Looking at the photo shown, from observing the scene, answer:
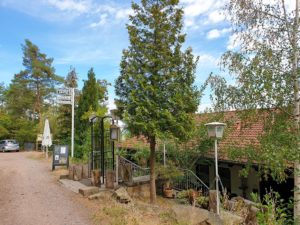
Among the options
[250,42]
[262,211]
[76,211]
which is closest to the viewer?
[262,211]

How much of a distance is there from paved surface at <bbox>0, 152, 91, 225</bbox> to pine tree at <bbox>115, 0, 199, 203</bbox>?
2687 mm

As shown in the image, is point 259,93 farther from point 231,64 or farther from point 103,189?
point 103,189

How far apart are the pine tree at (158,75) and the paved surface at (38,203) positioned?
2687 mm

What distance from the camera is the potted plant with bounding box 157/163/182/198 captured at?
1079 cm

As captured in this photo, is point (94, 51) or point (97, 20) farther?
point (94, 51)

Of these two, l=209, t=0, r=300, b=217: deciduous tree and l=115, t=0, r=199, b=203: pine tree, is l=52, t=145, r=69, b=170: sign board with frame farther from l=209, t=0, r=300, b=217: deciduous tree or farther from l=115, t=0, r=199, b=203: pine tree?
l=209, t=0, r=300, b=217: deciduous tree

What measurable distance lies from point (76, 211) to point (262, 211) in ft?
13.8

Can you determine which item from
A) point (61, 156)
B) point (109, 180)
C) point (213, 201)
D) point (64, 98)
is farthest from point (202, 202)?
point (64, 98)

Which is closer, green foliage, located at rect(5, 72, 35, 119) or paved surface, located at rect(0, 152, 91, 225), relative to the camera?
paved surface, located at rect(0, 152, 91, 225)

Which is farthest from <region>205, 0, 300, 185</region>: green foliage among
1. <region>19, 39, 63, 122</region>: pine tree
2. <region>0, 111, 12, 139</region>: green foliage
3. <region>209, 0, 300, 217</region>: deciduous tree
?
<region>0, 111, 12, 139</region>: green foliage

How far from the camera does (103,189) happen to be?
918cm

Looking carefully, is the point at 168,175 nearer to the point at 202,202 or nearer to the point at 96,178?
the point at 202,202

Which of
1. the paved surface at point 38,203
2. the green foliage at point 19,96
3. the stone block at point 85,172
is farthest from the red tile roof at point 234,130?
the green foliage at point 19,96

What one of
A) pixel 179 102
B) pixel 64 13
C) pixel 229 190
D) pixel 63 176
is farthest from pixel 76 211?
pixel 229 190
